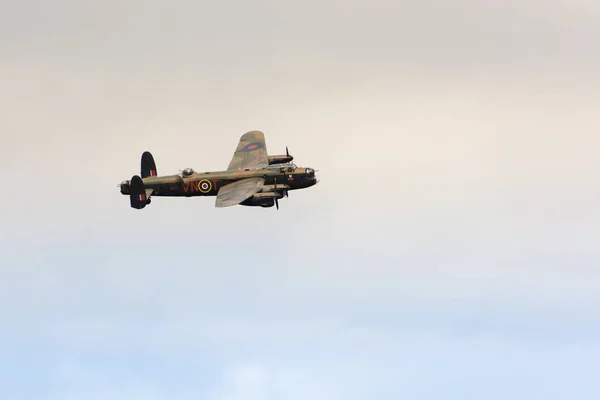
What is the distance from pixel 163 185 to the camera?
11731cm

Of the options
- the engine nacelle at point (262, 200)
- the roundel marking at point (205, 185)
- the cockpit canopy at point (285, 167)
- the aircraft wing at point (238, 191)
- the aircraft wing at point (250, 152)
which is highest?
the aircraft wing at point (250, 152)

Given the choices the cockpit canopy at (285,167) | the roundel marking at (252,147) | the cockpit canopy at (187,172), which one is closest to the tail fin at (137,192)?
the cockpit canopy at (187,172)

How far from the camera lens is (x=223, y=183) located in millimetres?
116312

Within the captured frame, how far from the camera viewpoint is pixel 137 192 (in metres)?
114

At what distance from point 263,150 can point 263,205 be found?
1265 cm

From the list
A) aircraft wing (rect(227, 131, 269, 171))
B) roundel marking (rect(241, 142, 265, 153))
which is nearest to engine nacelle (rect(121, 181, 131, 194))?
aircraft wing (rect(227, 131, 269, 171))

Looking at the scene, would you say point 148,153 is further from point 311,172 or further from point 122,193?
point 311,172

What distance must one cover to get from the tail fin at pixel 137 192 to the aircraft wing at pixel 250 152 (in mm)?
10253

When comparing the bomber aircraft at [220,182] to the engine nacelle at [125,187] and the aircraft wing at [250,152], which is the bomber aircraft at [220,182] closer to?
the engine nacelle at [125,187]

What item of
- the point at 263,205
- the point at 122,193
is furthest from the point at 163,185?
the point at 263,205

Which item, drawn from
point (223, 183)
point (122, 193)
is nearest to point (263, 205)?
point (223, 183)

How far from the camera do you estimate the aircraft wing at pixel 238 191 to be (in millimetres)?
111125

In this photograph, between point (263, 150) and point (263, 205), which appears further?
point (263, 150)

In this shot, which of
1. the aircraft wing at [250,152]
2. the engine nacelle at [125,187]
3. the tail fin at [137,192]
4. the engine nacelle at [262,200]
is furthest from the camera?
the aircraft wing at [250,152]
